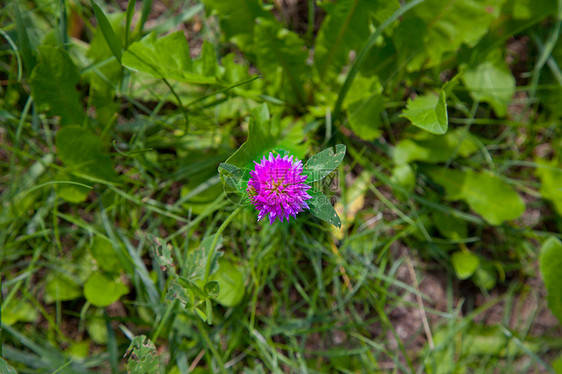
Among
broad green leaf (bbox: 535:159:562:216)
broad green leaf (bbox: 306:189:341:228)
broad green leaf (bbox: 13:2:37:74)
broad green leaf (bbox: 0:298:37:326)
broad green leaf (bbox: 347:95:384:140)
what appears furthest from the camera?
broad green leaf (bbox: 535:159:562:216)

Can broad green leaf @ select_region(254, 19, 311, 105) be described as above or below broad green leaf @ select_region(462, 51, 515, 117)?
above

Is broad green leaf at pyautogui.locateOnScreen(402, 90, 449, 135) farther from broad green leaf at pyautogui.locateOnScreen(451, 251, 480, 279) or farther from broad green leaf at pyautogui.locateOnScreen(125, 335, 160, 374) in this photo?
broad green leaf at pyautogui.locateOnScreen(125, 335, 160, 374)

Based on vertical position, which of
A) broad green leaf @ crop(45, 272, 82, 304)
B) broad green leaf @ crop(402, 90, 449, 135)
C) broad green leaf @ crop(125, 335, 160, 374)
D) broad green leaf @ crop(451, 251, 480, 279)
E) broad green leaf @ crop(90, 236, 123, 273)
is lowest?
broad green leaf @ crop(451, 251, 480, 279)

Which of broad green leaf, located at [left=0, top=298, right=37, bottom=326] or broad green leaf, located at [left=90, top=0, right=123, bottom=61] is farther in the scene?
broad green leaf, located at [left=0, top=298, right=37, bottom=326]

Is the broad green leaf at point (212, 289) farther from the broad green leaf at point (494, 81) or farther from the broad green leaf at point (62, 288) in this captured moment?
the broad green leaf at point (494, 81)

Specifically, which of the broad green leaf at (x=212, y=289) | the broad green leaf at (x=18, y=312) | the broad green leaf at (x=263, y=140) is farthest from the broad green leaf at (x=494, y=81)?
the broad green leaf at (x=18, y=312)

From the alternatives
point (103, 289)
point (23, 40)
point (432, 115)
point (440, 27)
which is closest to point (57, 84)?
point (23, 40)

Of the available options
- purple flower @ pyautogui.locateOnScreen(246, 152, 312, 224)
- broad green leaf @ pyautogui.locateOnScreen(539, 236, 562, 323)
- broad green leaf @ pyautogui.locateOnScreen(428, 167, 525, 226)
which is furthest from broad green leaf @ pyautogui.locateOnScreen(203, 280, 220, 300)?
broad green leaf @ pyautogui.locateOnScreen(539, 236, 562, 323)

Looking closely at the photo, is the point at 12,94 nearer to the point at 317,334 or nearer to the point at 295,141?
the point at 295,141
